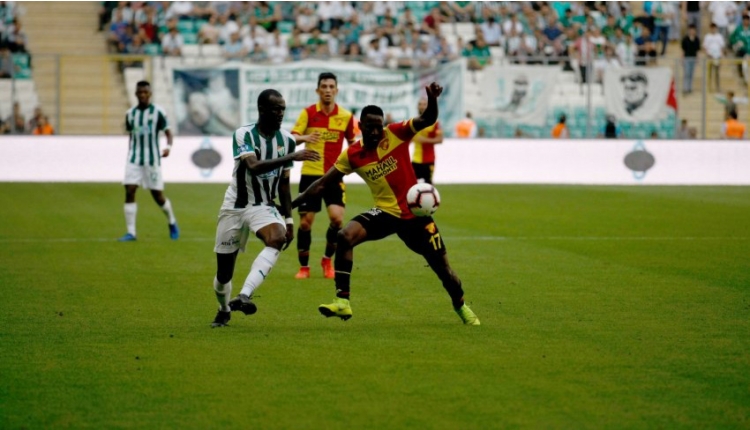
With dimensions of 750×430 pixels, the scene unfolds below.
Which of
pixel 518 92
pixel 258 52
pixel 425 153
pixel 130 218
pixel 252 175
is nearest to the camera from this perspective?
pixel 252 175

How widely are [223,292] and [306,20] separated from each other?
87.5 feet

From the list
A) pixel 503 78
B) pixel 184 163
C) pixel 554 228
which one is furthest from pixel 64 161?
pixel 554 228

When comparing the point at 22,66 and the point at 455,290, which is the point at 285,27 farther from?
the point at 455,290

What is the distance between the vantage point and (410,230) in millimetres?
9500

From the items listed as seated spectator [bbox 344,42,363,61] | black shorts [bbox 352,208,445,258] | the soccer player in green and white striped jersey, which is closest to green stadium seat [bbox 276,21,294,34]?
seated spectator [bbox 344,42,363,61]

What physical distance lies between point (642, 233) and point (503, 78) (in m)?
13.9

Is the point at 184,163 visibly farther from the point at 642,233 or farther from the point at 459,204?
the point at 642,233

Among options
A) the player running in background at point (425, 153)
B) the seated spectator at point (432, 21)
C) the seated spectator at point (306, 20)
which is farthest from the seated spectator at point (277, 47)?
the player running in background at point (425, 153)

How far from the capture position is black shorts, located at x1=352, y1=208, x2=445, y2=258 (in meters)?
9.42

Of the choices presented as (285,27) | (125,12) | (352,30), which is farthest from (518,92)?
(125,12)

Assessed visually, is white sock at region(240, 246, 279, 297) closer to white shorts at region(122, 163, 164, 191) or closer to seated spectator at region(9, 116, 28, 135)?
white shorts at region(122, 163, 164, 191)

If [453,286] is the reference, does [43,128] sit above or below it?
below

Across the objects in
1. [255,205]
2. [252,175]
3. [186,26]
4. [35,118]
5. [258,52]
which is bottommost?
[35,118]

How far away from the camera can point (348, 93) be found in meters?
31.6
